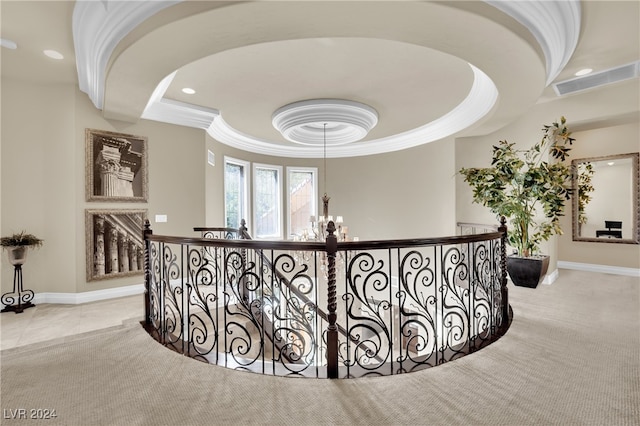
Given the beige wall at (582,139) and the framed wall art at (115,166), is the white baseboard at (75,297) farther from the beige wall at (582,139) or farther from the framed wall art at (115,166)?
the beige wall at (582,139)

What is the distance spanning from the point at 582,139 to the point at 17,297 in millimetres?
8836

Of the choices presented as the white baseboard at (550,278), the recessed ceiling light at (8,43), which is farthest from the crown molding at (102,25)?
the white baseboard at (550,278)

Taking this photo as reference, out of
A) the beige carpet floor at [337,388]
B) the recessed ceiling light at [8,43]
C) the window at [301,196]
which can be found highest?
the recessed ceiling light at [8,43]

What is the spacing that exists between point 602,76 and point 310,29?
3.66 metres

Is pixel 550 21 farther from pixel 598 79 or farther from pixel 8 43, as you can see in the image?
pixel 8 43

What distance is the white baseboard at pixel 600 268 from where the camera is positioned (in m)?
5.14

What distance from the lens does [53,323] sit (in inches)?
135

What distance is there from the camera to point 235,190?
6.75m

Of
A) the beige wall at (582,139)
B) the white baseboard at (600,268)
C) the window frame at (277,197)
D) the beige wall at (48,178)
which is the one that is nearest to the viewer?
the beige wall at (48,178)

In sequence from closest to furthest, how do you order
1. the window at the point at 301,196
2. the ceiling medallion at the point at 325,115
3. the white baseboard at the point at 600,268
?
the ceiling medallion at the point at 325,115, the white baseboard at the point at 600,268, the window at the point at 301,196

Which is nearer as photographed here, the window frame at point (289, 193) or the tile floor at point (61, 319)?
the tile floor at point (61, 319)

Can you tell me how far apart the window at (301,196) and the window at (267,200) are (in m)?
0.30

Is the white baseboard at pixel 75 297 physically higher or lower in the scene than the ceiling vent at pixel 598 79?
lower

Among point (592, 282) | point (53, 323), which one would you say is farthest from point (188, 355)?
point (592, 282)
